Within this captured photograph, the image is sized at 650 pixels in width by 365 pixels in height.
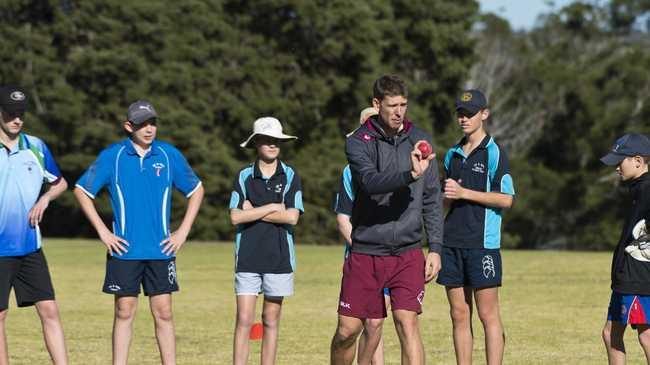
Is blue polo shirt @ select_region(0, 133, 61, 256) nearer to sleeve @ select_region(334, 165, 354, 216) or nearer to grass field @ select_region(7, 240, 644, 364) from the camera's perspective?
sleeve @ select_region(334, 165, 354, 216)

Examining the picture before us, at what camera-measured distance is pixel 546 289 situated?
57.9ft

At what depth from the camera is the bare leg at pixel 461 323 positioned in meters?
8.77

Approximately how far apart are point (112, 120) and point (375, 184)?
120ft

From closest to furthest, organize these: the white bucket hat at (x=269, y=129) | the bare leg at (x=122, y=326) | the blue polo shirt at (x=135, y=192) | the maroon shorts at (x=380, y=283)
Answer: the maroon shorts at (x=380, y=283) → the blue polo shirt at (x=135, y=192) → the bare leg at (x=122, y=326) → the white bucket hat at (x=269, y=129)

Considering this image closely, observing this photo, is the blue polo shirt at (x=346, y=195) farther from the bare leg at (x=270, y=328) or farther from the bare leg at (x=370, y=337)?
the bare leg at (x=270, y=328)

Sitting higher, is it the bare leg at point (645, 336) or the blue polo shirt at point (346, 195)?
the blue polo shirt at point (346, 195)

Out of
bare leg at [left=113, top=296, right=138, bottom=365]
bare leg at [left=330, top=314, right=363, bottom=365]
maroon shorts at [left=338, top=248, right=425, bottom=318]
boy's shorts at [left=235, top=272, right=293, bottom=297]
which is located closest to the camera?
maroon shorts at [left=338, top=248, right=425, bottom=318]

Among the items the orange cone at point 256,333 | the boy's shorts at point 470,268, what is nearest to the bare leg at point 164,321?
the boy's shorts at point 470,268

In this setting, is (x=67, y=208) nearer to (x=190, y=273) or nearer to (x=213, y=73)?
(x=213, y=73)

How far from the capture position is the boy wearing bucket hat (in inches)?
353

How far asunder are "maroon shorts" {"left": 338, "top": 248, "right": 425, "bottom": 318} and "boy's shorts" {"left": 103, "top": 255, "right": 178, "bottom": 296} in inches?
55.7

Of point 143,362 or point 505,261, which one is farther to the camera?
point 505,261

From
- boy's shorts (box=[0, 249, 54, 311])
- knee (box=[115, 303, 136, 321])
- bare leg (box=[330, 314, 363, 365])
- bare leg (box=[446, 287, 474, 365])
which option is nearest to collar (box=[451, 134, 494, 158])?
bare leg (box=[446, 287, 474, 365])

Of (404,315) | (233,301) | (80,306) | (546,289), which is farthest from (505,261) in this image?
(404,315)
